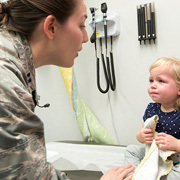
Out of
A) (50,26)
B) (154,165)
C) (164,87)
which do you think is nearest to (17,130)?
(50,26)

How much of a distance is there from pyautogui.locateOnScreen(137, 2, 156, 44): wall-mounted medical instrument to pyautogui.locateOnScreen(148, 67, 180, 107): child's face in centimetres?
50

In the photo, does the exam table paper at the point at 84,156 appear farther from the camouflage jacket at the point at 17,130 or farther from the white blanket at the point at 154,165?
the camouflage jacket at the point at 17,130

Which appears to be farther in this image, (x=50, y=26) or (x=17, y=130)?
(x=50, y=26)

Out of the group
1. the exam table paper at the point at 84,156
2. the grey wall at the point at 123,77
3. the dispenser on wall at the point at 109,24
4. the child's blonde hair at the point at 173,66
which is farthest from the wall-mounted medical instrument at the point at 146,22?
the exam table paper at the point at 84,156

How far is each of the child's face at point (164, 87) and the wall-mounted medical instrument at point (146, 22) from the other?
1.65ft

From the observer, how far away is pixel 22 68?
0.73 metres

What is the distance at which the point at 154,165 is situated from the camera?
116cm

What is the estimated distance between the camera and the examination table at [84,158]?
1.35m

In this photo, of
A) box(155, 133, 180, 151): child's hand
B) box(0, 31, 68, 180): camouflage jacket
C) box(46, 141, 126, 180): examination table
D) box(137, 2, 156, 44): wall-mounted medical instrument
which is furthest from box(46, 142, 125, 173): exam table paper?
box(137, 2, 156, 44): wall-mounted medical instrument

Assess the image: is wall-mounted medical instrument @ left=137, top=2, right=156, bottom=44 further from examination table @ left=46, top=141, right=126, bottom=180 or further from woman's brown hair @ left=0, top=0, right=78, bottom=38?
woman's brown hair @ left=0, top=0, right=78, bottom=38

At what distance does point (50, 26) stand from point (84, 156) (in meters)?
1.09

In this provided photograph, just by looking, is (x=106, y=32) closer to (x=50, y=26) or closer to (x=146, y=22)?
(x=146, y=22)

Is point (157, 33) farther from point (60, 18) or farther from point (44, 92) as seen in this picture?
point (44, 92)

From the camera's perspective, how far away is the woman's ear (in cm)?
81
